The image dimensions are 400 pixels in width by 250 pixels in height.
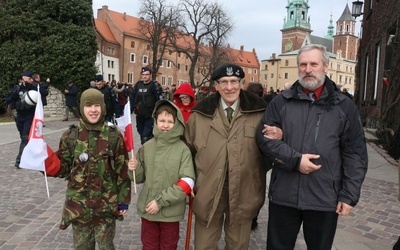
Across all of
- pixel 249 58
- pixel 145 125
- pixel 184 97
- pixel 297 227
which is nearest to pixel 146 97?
pixel 145 125

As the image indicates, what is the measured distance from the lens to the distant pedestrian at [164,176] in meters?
2.95

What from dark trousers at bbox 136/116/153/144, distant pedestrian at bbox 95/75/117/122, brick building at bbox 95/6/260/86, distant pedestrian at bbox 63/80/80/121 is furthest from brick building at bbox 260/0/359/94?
dark trousers at bbox 136/116/153/144

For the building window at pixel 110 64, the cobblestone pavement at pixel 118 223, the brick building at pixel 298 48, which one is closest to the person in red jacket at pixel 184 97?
the cobblestone pavement at pixel 118 223

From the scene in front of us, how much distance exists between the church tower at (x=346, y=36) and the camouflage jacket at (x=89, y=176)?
12119 cm

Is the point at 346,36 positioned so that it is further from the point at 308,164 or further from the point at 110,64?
the point at 308,164

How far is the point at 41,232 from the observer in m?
4.34

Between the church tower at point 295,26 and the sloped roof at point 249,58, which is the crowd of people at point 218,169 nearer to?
the sloped roof at point 249,58

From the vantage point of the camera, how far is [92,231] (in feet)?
10.4

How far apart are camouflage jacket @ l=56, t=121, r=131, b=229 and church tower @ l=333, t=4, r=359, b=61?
121 metres

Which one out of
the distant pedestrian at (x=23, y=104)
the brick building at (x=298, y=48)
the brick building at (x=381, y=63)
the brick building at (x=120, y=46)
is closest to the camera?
the distant pedestrian at (x=23, y=104)

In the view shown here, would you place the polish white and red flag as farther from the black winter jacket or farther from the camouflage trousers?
the black winter jacket

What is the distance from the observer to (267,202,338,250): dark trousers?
2.75 m

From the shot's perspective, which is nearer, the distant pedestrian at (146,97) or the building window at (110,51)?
the distant pedestrian at (146,97)

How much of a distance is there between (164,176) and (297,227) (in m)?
1.17
